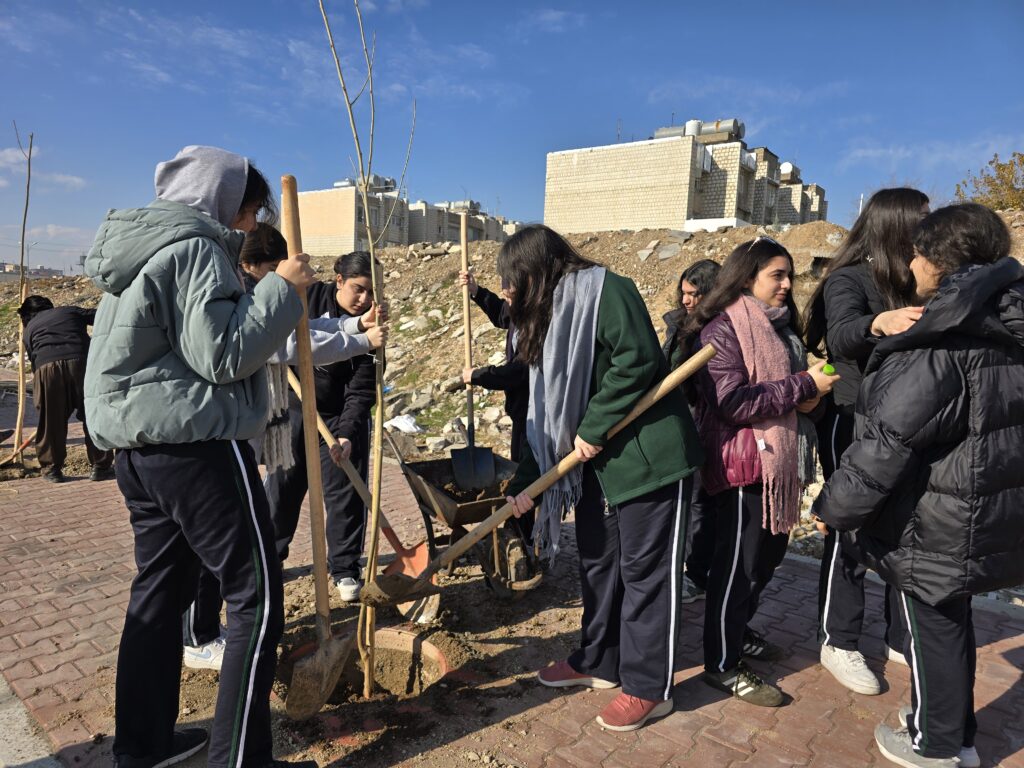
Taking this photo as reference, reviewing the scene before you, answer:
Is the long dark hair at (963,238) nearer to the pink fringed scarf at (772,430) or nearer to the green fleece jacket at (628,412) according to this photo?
the pink fringed scarf at (772,430)

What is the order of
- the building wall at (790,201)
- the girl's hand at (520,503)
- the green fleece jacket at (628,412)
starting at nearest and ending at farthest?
1. the green fleece jacket at (628,412)
2. the girl's hand at (520,503)
3. the building wall at (790,201)

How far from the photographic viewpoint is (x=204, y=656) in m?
3.01

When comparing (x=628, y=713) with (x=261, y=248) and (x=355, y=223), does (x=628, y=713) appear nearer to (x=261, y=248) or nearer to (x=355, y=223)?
(x=261, y=248)

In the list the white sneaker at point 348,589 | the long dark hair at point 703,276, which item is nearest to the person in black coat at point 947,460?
the long dark hair at point 703,276

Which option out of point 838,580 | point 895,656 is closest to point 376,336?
point 838,580

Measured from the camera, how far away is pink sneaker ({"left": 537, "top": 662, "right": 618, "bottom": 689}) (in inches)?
114

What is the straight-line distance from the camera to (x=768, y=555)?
9.45ft

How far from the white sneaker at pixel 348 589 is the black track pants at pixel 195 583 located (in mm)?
1502

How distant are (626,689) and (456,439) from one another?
217 inches

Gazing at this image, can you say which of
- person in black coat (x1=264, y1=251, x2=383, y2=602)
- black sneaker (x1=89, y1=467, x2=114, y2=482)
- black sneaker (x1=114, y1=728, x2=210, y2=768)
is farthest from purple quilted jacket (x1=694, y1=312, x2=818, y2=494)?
black sneaker (x1=89, y1=467, x2=114, y2=482)

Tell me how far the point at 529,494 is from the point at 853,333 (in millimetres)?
1452

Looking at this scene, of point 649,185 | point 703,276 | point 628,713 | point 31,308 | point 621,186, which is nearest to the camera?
point 628,713

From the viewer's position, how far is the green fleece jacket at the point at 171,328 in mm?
1847

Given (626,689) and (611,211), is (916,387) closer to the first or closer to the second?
(626,689)
